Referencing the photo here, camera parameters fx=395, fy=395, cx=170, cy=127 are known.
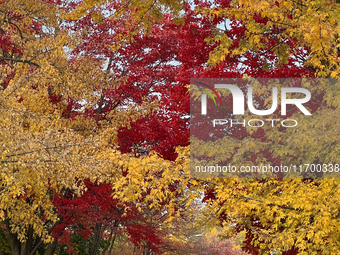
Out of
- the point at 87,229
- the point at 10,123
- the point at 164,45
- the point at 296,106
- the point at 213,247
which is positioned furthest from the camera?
the point at 213,247

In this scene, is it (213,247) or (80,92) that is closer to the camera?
(80,92)

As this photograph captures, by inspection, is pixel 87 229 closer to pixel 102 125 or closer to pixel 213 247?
pixel 102 125

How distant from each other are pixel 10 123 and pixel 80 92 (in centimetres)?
294

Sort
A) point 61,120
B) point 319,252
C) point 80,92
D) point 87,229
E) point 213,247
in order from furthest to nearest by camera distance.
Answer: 1. point 213,247
2. point 87,229
3. point 61,120
4. point 80,92
5. point 319,252

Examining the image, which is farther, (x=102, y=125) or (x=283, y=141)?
(x=102, y=125)

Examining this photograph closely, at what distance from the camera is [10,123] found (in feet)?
27.5

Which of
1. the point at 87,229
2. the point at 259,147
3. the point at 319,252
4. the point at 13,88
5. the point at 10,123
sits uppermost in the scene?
the point at 13,88

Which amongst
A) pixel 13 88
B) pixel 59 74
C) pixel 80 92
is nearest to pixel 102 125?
pixel 80 92

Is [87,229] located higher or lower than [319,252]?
lower

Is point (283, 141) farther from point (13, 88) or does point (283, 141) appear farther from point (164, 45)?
point (164, 45)

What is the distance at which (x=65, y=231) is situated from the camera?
507 inches

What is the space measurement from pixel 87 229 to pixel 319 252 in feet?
30.2

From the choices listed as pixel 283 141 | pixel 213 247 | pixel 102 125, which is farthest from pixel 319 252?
pixel 213 247

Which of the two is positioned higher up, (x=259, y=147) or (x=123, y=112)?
(x=123, y=112)
